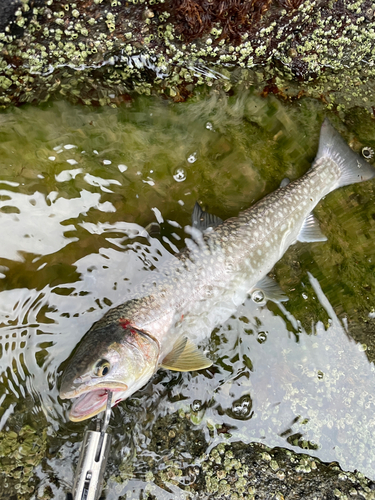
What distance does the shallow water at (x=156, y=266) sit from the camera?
3.20 m

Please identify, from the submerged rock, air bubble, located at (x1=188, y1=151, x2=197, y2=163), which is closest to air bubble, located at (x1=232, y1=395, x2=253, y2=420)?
air bubble, located at (x1=188, y1=151, x2=197, y2=163)

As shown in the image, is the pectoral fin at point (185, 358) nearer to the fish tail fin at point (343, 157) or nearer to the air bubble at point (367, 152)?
the fish tail fin at point (343, 157)

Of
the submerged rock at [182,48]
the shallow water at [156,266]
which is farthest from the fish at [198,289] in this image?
the submerged rock at [182,48]

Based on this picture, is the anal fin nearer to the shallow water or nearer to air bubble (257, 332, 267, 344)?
the shallow water

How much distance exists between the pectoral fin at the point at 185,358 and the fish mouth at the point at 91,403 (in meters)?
0.51

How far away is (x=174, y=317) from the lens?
3.31 meters

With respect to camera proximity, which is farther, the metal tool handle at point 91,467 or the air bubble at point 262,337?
the air bubble at point 262,337

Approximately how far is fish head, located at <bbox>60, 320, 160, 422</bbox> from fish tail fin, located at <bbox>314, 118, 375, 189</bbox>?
294 centimetres

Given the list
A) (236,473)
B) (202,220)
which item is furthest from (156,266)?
(236,473)

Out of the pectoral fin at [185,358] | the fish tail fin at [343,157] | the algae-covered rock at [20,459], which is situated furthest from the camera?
the fish tail fin at [343,157]

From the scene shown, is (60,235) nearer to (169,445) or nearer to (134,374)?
(134,374)

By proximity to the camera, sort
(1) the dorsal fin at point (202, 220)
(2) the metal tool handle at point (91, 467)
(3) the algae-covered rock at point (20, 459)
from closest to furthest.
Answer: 1. (2) the metal tool handle at point (91, 467)
2. (3) the algae-covered rock at point (20, 459)
3. (1) the dorsal fin at point (202, 220)

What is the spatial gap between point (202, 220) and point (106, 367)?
178 centimetres

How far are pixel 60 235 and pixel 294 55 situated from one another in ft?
12.0
